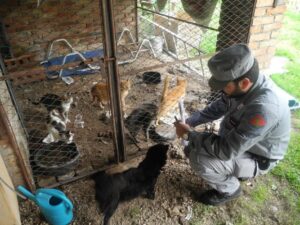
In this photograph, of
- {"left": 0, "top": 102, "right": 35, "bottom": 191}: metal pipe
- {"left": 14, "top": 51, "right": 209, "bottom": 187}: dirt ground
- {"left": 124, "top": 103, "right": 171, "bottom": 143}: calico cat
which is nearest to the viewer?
{"left": 0, "top": 102, "right": 35, "bottom": 191}: metal pipe

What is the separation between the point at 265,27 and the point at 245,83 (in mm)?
1730

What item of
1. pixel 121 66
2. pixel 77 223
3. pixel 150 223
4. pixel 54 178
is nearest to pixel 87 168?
pixel 54 178

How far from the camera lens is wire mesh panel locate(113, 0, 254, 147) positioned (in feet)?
11.8

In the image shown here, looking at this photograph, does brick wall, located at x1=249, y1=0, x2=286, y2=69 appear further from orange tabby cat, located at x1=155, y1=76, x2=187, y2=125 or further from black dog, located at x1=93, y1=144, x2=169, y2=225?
black dog, located at x1=93, y1=144, x2=169, y2=225

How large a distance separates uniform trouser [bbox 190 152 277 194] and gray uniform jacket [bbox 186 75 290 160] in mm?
87

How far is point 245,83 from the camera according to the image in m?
2.20

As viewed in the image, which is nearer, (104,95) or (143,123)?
(143,123)

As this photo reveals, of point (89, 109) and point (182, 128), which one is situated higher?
point (182, 128)

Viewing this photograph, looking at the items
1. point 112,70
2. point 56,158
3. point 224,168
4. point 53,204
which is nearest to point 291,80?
point 224,168

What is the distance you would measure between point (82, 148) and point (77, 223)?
3.80 ft

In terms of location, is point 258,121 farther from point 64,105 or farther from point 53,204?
point 64,105

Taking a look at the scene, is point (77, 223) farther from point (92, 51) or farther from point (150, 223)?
point (92, 51)

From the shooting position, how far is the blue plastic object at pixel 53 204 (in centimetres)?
240

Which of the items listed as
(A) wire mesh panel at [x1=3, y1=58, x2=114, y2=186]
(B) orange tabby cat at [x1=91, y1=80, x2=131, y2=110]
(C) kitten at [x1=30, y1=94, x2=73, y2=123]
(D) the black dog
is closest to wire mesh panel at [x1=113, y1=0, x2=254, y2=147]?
(B) orange tabby cat at [x1=91, y1=80, x2=131, y2=110]
